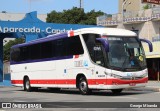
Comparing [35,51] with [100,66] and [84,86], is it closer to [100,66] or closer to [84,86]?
[84,86]

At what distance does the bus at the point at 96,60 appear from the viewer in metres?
21.2

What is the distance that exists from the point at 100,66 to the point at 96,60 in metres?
0.42

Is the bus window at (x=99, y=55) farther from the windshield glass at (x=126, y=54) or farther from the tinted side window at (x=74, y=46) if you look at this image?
the tinted side window at (x=74, y=46)

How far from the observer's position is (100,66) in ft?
70.6

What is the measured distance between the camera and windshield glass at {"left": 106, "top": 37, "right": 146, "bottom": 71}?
69.4ft

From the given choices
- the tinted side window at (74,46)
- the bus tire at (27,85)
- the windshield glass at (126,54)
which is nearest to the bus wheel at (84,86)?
the tinted side window at (74,46)

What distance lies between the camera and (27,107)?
15.1 metres

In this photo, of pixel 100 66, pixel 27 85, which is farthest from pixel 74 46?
pixel 27 85

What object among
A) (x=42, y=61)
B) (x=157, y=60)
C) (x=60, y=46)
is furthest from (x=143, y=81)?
(x=157, y=60)

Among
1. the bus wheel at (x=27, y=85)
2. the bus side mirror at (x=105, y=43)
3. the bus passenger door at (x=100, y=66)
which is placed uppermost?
the bus side mirror at (x=105, y=43)

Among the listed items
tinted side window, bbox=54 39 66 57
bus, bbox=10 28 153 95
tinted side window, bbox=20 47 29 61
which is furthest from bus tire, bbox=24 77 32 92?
tinted side window, bbox=54 39 66 57

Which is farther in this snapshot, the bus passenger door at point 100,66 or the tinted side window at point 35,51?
the tinted side window at point 35,51

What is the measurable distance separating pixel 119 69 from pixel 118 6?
6783cm

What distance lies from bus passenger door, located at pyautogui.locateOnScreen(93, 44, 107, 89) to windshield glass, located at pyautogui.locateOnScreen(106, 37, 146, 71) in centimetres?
44
